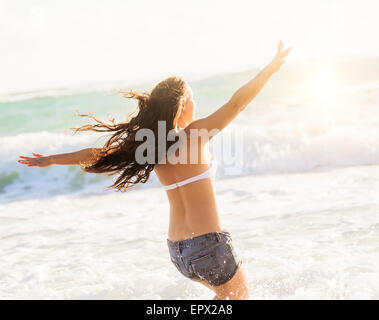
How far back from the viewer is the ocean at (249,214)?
482 cm

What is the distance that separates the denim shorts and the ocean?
4.72 feet

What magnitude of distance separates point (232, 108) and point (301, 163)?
9.12m

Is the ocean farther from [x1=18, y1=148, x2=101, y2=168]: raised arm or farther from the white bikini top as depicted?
the white bikini top

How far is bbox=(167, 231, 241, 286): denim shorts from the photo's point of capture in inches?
112

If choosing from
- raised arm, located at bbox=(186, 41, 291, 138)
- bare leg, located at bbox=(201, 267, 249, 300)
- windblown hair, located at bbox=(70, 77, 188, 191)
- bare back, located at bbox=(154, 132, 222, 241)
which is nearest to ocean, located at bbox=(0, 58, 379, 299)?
windblown hair, located at bbox=(70, 77, 188, 191)

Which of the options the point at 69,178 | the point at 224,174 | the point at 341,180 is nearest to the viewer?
the point at 341,180

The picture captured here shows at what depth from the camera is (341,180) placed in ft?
29.1

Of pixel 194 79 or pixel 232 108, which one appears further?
pixel 194 79

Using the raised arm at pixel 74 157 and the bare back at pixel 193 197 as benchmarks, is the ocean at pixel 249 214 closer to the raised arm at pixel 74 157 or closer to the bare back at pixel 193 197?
the raised arm at pixel 74 157

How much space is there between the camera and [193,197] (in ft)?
9.38
